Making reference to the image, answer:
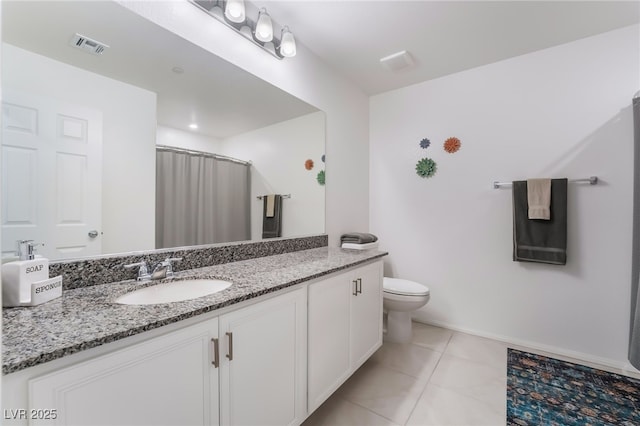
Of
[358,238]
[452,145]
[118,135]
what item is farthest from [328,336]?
[452,145]

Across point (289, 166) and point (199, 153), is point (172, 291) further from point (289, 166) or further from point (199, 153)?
point (289, 166)

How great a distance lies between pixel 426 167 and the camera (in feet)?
8.93

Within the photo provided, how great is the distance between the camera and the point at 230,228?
1722 mm

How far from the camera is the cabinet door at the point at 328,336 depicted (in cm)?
142

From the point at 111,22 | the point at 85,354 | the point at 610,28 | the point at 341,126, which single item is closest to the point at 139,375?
the point at 85,354

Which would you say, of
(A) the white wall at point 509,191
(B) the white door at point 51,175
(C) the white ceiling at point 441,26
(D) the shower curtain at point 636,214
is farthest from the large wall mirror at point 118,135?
(D) the shower curtain at point 636,214

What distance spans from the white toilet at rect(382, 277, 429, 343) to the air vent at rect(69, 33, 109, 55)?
2192 mm

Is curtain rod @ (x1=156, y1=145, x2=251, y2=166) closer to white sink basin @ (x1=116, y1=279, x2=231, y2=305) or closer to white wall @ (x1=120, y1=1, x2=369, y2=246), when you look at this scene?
white wall @ (x1=120, y1=1, x2=369, y2=246)

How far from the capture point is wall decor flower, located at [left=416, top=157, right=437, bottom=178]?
270cm

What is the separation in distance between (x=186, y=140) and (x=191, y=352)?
107 centimetres

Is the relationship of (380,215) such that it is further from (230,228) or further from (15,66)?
(15,66)

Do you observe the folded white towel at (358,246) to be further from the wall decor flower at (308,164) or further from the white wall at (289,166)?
the wall decor flower at (308,164)

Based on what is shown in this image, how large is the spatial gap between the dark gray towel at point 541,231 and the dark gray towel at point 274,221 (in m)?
1.81

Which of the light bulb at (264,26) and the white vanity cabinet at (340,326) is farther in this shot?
the light bulb at (264,26)
